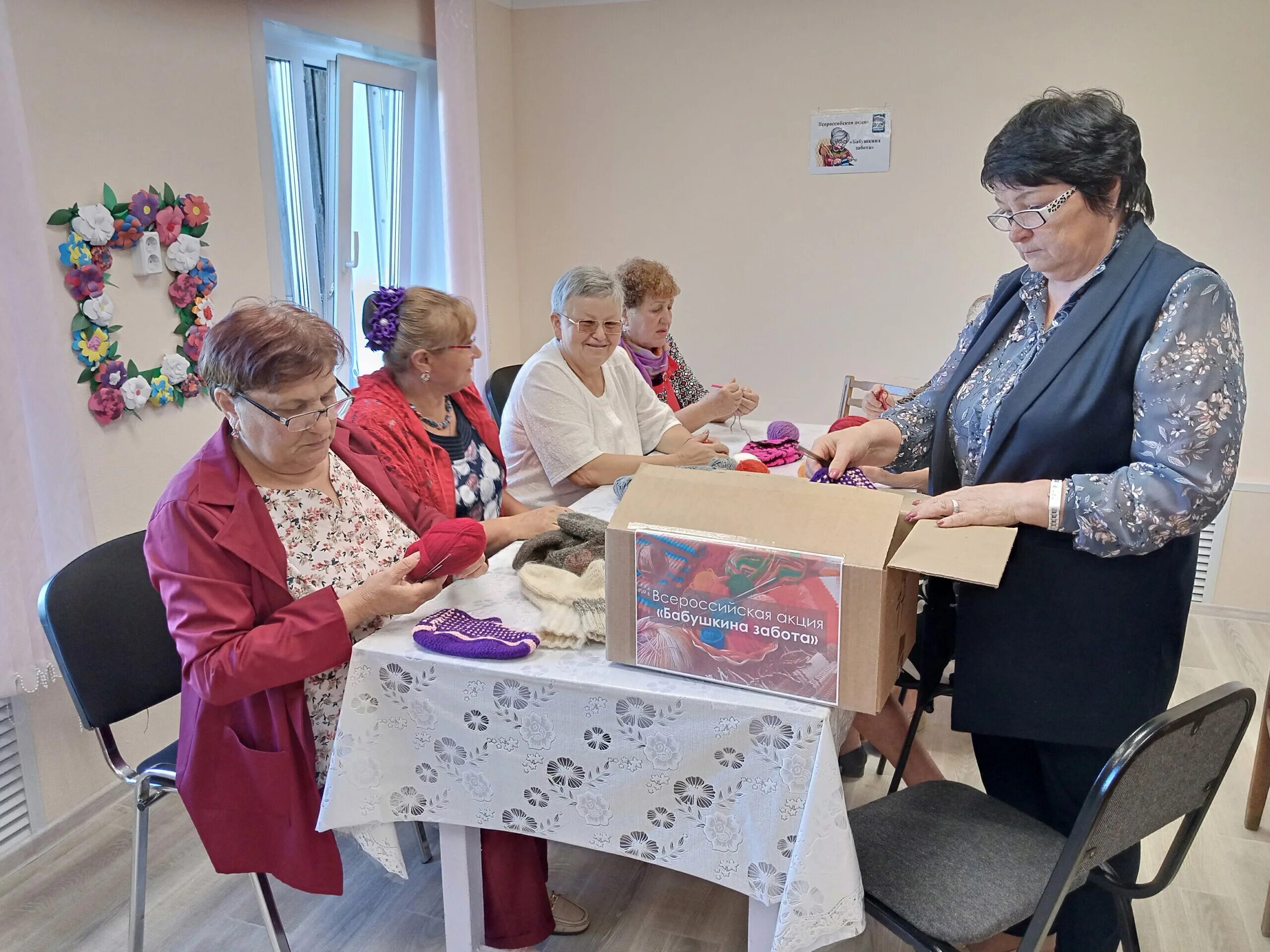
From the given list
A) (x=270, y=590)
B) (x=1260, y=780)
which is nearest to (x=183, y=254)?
(x=270, y=590)

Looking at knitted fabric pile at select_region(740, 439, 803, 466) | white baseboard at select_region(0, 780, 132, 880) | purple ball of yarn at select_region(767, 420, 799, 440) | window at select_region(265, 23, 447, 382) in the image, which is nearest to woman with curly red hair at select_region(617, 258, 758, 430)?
purple ball of yarn at select_region(767, 420, 799, 440)

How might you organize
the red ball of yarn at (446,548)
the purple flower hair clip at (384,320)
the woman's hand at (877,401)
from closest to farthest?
the red ball of yarn at (446,548) → the purple flower hair clip at (384,320) → the woman's hand at (877,401)

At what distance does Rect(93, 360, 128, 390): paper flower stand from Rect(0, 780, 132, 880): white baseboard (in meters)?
0.94

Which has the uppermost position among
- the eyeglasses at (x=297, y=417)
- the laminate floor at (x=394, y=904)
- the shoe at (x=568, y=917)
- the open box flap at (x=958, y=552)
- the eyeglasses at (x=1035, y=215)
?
the eyeglasses at (x=1035, y=215)

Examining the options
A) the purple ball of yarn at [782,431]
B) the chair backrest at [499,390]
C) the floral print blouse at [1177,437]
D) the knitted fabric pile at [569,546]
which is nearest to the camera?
the floral print blouse at [1177,437]

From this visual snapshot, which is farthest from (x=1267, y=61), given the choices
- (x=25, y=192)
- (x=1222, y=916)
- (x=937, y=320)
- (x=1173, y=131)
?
(x=25, y=192)

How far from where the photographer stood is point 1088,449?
4.42 feet

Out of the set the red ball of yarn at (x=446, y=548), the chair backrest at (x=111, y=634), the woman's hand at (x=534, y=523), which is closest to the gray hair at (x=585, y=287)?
the woman's hand at (x=534, y=523)

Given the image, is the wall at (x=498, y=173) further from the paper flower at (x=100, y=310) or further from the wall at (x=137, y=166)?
the paper flower at (x=100, y=310)

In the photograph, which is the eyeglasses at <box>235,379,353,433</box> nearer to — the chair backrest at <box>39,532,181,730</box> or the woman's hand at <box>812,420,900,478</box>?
the chair backrest at <box>39,532,181,730</box>

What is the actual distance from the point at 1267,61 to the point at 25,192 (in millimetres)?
3750

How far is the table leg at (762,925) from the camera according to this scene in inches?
52.9

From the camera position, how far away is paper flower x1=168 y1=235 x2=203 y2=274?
7.95ft

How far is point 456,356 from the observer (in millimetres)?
2047
